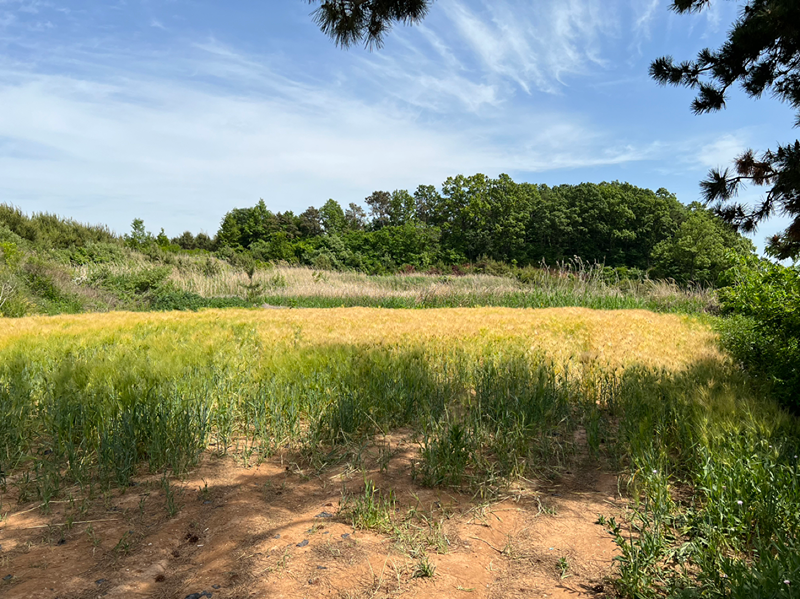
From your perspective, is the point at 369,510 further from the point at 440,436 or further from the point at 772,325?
the point at 772,325

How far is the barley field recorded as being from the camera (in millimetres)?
2227

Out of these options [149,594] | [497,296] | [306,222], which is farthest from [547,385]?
Result: [306,222]

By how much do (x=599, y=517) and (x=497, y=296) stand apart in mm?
13152

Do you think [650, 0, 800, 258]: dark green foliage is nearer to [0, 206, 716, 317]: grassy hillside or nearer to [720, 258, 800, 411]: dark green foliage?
[720, 258, 800, 411]: dark green foliage

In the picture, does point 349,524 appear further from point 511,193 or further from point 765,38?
point 511,193

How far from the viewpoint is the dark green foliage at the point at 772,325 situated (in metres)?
4.11

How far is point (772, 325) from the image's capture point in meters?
4.52

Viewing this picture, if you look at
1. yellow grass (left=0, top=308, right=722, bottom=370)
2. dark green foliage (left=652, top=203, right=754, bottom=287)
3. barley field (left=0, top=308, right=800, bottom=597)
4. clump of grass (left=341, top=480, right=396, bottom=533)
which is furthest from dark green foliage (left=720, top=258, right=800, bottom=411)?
dark green foliage (left=652, top=203, right=754, bottom=287)

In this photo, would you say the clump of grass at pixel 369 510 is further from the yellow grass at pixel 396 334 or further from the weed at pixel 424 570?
the yellow grass at pixel 396 334

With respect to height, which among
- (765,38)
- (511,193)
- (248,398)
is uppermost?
(511,193)

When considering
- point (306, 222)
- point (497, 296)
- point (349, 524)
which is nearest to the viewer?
point (349, 524)

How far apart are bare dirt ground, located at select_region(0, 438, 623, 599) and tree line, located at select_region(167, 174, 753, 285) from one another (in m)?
36.2

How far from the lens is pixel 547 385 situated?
13.5 feet

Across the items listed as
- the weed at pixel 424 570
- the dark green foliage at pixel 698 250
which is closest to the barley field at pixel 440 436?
the weed at pixel 424 570
